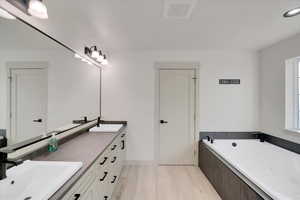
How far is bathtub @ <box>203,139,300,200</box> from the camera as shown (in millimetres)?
2074

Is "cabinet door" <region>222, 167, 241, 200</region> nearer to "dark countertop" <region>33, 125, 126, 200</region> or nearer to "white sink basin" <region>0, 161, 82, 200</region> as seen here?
"dark countertop" <region>33, 125, 126, 200</region>

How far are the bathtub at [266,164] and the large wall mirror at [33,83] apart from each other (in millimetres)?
2199

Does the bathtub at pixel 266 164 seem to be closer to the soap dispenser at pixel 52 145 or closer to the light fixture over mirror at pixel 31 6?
the soap dispenser at pixel 52 145

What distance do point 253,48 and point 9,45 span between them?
3944 mm

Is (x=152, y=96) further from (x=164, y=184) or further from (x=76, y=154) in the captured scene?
(x=76, y=154)

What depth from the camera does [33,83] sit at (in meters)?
1.83

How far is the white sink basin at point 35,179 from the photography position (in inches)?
41.9

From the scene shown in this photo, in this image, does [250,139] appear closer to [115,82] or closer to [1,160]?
[115,82]

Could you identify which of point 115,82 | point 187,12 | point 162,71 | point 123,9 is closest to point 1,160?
point 123,9

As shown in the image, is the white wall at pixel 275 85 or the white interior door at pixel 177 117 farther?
the white interior door at pixel 177 117

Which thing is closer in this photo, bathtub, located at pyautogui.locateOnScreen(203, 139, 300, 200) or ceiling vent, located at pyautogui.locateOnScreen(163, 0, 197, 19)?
ceiling vent, located at pyautogui.locateOnScreen(163, 0, 197, 19)

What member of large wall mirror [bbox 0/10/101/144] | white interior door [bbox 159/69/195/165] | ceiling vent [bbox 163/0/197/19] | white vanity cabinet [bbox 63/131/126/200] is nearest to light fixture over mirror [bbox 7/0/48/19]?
large wall mirror [bbox 0/10/101/144]

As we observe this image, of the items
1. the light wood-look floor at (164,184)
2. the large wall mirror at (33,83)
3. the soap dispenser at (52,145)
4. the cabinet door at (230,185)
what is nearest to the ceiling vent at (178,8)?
the large wall mirror at (33,83)

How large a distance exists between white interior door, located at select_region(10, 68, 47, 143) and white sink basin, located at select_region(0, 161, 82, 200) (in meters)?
0.33
